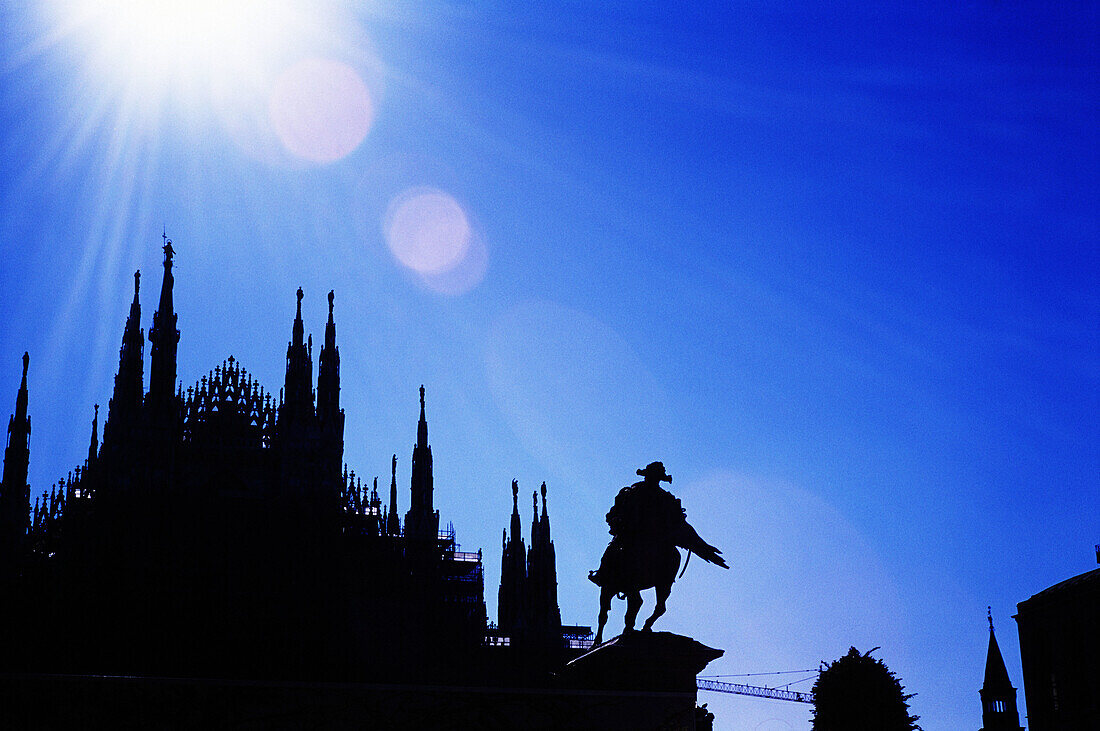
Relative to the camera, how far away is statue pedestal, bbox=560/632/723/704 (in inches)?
601

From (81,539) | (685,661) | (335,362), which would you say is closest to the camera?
(685,661)

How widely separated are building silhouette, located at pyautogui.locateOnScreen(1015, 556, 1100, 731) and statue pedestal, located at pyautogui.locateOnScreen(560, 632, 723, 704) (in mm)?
53831

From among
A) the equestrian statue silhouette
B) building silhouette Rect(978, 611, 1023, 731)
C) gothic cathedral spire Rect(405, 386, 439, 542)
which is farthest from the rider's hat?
building silhouette Rect(978, 611, 1023, 731)

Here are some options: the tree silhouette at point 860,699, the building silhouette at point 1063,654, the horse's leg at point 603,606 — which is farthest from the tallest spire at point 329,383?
the horse's leg at point 603,606

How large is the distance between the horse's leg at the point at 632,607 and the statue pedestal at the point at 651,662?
35cm

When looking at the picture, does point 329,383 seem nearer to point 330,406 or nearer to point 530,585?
point 330,406

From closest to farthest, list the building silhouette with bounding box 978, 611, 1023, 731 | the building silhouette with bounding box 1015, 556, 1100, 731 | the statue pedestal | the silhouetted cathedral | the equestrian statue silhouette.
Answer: the statue pedestal
the equestrian statue silhouette
the silhouetted cathedral
the building silhouette with bounding box 1015, 556, 1100, 731
the building silhouette with bounding box 978, 611, 1023, 731

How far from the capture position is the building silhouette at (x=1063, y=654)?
62.1 meters

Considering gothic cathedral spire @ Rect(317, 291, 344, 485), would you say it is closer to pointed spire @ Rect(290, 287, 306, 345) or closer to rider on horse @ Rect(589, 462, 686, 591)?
pointed spire @ Rect(290, 287, 306, 345)

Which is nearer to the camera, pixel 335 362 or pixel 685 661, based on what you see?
pixel 685 661

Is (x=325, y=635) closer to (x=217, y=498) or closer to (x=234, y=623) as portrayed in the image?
(x=234, y=623)

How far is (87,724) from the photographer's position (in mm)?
15391

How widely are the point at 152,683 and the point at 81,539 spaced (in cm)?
3900

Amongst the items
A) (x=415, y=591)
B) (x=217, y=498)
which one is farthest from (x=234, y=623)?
(x=217, y=498)
